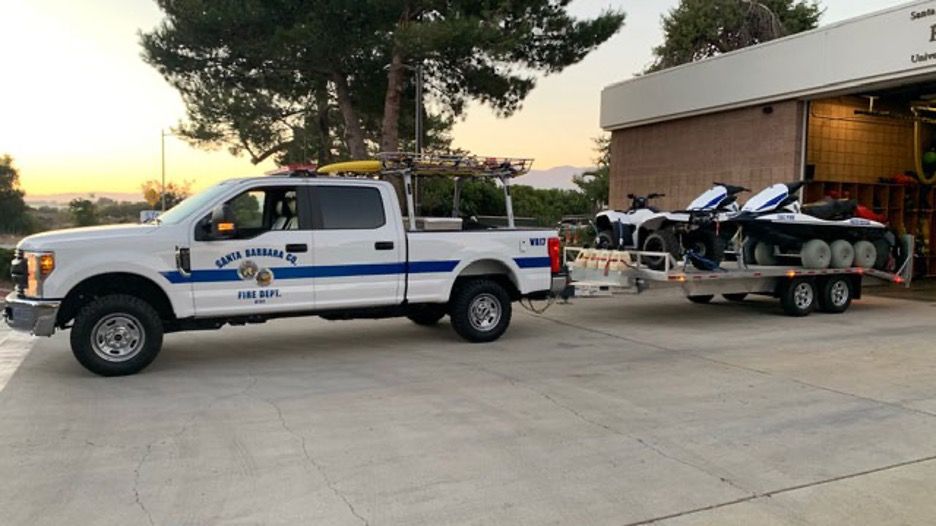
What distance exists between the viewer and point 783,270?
12.6 meters

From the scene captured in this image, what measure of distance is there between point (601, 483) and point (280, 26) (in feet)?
51.5

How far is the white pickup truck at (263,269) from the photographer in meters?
7.60

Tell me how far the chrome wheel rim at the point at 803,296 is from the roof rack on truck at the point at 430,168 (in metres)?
5.50

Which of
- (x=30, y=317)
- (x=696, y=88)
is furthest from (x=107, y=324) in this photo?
(x=696, y=88)

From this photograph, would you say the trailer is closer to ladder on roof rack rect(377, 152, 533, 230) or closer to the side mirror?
ladder on roof rack rect(377, 152, 533, 230)

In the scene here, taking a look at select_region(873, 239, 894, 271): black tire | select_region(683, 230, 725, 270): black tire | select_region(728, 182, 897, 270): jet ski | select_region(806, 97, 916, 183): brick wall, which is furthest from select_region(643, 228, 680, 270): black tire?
select_region(806, 97, 916, 183): brick wall

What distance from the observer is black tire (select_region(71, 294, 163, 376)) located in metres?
7.58

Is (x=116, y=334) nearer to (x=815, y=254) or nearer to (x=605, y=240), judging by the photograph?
(x=605, y=240)

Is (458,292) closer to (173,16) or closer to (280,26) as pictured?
(280,26)

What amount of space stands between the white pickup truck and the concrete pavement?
1.82ft

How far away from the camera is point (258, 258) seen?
834 centimetres

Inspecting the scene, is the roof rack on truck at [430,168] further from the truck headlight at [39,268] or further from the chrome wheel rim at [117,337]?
the truck headlight at [39,268]

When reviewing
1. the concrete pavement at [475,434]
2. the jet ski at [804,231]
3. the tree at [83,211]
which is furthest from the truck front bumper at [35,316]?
the tree at [83,211]

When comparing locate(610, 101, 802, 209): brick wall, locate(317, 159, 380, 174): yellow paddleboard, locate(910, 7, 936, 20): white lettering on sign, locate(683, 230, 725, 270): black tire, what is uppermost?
locate(910, 7, 936, 20): white lettering on sign
